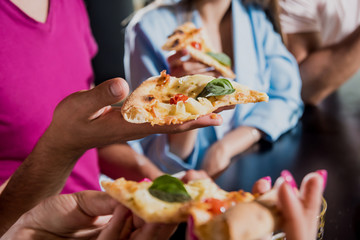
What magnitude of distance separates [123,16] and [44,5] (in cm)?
35

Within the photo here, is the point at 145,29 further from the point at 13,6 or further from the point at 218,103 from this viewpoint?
the point at 218,103

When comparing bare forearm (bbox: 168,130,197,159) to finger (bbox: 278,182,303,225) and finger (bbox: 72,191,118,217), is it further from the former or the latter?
finger (bbox: 278,182,303,225)

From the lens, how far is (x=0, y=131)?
57 cm

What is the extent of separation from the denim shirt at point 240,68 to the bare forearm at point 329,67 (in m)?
0.11

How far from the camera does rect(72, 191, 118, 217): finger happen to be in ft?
1.36

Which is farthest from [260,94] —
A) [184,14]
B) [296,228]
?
[184,14]

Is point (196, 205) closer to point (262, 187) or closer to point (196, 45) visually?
point (262, 187)

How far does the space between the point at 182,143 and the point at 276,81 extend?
457 millimetres

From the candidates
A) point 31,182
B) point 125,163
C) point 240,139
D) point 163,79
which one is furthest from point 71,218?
point 240,139

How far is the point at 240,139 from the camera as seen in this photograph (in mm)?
958

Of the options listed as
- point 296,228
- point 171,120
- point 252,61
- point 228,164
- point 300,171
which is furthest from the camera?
point 252,61

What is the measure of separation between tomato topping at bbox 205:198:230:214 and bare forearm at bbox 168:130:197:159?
55 cm

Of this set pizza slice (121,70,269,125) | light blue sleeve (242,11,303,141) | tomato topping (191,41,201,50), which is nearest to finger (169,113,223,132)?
pizza slice (121,70,269,125)

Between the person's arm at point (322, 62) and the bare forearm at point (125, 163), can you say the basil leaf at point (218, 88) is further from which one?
the person's arm at point (322, 62)
